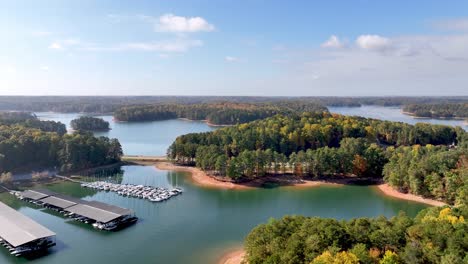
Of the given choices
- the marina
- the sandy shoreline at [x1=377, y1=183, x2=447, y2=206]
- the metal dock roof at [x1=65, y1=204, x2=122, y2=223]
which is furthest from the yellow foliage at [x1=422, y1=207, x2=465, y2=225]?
the marina

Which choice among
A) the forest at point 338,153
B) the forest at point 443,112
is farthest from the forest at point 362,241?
the forest at point 443,112

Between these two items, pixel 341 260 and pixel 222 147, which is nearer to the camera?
pixel 341 260

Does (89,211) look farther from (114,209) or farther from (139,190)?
(139,190)

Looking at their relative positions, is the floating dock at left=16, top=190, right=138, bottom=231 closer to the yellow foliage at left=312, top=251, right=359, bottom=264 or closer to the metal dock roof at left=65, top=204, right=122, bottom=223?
the metal dock roof at left=65, top=204, right=122, bottom=223

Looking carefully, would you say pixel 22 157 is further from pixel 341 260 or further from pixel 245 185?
pixel 341 260

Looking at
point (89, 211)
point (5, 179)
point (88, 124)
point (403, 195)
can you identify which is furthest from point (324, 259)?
point (88, 124)

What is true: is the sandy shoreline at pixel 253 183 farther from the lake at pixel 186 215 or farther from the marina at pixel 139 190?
the marina at pixel 139 190

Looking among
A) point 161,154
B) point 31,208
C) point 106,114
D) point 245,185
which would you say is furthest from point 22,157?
point 106,114
